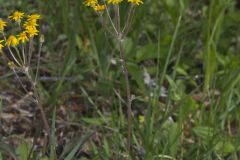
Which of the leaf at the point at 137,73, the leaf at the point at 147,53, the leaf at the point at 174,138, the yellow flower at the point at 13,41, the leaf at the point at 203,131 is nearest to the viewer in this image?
the yellow flower at the point at 13,41

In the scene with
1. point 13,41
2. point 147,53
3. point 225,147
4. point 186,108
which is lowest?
point 225,147

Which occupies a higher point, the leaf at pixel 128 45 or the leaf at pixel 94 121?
the leaf at pixel 128 45

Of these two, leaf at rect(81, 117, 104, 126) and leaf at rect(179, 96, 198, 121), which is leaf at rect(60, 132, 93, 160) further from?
leaf at rect(179, 96, 198, 121)

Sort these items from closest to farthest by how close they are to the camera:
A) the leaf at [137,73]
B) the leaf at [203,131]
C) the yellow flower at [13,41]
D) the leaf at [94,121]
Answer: the yellow flower at [13,41], the leaf at [203,131], the leaf at [94,121], the leaf at [137,73]

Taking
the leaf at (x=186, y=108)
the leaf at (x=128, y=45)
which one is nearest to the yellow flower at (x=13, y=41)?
the leaf at (x=186, y=108)

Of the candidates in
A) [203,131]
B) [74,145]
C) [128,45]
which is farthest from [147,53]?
[74,145]

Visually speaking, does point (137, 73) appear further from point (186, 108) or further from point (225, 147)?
point (225, 147)

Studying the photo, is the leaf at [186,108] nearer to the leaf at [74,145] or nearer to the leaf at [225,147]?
the leaf at [225,147]

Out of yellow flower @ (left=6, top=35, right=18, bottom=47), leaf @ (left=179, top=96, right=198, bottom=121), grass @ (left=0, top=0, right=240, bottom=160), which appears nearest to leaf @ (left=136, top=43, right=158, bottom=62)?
grass @ (left=0, top=0, right=240, bottom=160)

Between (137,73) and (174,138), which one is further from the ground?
(137,73)

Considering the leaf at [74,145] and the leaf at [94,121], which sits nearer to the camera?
the leaf at [74,145]
